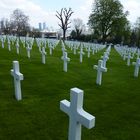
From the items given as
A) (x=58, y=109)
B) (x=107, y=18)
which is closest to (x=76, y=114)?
(x=58, y=109)

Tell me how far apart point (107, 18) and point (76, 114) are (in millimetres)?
47852

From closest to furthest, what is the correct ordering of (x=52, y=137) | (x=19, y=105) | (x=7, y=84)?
1. (x=52, y=137)
2. (x=19, y=105)
3. (x=7, y=84)

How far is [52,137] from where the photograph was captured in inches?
142

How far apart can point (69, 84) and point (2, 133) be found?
3533 millimetres

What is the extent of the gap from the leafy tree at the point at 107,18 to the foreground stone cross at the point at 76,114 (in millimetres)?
47119

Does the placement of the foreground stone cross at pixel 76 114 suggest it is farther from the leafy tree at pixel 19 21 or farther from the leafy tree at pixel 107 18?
the leafy tree at pixel 19 21

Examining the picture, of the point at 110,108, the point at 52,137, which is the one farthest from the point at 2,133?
the point at 110,108

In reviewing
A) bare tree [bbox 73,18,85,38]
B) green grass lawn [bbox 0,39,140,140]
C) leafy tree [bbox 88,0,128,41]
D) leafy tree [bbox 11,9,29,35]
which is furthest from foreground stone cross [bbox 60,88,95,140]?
bare tree [bbox 73,18,85,38]

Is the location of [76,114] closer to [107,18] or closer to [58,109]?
[58,109]

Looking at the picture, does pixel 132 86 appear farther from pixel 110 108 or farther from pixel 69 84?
pixel 110 108

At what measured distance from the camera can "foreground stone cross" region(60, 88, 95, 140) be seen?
2.53 meters

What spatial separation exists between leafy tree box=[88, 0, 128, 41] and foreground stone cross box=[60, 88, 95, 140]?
47119 mm

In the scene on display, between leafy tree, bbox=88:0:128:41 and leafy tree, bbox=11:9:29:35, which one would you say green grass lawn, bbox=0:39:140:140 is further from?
leafy tree, bbox=11:9:29:35

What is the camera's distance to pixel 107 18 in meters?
48.5
